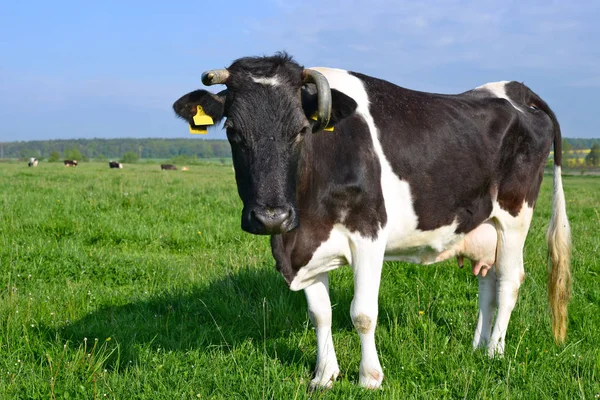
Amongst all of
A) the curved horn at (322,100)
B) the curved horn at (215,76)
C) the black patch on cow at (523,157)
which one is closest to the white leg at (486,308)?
the black patch on cow at (523,157)

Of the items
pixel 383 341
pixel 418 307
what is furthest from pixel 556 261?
pixel 383 341

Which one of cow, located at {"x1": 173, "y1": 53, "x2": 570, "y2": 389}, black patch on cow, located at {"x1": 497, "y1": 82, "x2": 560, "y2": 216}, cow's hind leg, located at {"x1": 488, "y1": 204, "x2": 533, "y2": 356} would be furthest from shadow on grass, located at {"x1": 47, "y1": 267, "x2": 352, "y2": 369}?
black patch on cow, located at {"x1": 497, "y1": 82, "x2": 560, "y2": 216}

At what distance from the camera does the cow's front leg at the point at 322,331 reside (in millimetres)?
4395

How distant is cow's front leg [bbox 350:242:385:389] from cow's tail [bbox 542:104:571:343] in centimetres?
174

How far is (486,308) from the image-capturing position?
536 centimetres

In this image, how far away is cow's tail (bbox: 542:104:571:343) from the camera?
16.6ft

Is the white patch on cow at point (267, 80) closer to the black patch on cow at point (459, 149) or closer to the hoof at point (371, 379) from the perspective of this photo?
the black patch on cow at point (459, 149)

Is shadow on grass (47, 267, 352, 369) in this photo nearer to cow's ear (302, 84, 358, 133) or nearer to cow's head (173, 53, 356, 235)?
cow's head (173, 53, 356, 235)

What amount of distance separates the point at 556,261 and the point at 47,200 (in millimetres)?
9108

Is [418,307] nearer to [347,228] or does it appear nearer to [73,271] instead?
[347,228]

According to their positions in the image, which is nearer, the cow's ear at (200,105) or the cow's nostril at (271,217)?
the cow's nostril at (271,217)

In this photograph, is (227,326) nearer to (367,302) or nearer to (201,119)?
(367,302)

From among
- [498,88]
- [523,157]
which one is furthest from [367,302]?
[498,88]

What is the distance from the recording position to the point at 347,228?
164 inches
